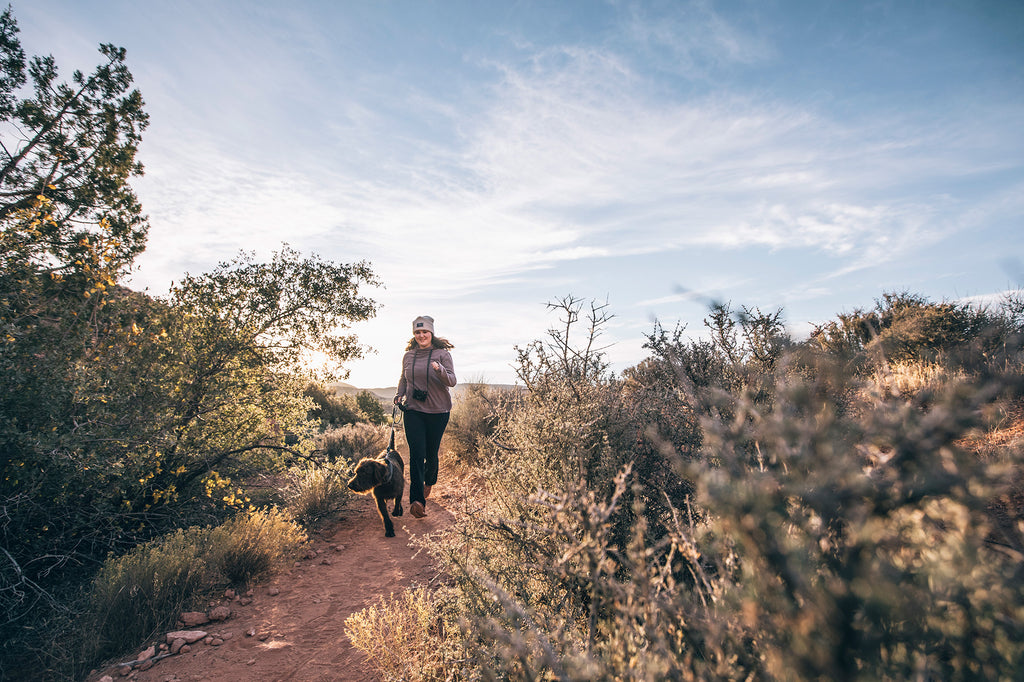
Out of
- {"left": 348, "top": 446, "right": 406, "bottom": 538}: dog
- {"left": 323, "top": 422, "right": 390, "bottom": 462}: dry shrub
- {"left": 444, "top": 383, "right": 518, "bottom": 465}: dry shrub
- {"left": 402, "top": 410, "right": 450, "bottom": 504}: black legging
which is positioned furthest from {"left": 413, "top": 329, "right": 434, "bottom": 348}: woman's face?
{"left": 323, "top": 422, "right": 390, "bottom": 462}: dry shrub

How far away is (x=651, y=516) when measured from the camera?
3.09 m

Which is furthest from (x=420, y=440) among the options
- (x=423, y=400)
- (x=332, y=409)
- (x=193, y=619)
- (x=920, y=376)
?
(x=332, y=409)

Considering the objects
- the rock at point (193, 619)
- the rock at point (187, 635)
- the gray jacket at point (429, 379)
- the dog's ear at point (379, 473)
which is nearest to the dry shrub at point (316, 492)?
the dog's ear at point (379, 473)

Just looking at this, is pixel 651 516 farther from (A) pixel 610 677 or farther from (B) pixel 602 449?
(A) pixel 610 677

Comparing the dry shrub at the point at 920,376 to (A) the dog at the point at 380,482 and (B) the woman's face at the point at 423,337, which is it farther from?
(A) the dog at the point at 380,482

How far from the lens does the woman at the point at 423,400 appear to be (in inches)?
234

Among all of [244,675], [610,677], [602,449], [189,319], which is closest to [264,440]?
[189,319]

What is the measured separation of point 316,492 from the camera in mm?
6562

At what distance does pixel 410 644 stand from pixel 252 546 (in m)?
2.61

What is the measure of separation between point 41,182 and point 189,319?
3.96 m

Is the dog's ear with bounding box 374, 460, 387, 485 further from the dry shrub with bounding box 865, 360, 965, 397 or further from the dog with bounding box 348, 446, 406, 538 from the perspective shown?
the dry shrub with bounding box 865, 360, 965, 397

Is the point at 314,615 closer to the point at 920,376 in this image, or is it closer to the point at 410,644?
the point at 410,644

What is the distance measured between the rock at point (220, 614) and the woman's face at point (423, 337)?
3.62 m

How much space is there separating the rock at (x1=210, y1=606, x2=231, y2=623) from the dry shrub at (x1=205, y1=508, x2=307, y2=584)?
0.50 m
